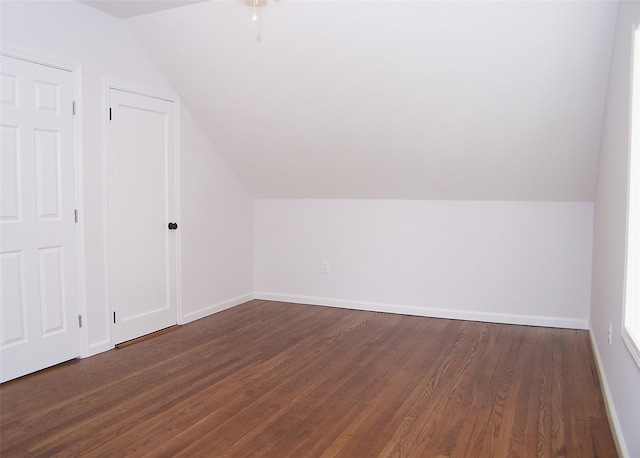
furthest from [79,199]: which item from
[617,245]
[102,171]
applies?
[617,245]

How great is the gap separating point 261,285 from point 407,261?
1.70 m

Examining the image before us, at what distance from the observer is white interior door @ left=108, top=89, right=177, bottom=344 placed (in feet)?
12.1

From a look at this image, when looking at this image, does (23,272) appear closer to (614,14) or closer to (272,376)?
(272,376)

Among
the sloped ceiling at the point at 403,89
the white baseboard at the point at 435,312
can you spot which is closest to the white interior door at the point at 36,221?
the sloped ceiling at the point at 403,89

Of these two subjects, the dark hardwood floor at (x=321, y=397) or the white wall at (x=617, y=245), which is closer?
the white wall at (x=617, y=245)

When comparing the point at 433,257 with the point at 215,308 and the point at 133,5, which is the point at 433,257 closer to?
the point at 215,308

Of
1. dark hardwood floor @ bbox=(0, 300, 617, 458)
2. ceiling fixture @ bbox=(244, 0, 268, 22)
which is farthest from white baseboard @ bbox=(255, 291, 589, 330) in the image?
ceiling fixture @ bbox=(244, 0, 268, 22)

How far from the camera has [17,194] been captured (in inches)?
119

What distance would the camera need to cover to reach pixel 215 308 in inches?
187

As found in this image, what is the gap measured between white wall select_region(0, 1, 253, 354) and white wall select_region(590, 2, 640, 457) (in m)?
3.28

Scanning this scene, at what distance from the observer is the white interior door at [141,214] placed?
3.69 m

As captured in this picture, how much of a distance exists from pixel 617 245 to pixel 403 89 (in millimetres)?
1768

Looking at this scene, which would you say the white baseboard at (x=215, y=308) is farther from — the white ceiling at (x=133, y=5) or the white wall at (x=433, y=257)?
the white ceiling at (x=133, y=5)

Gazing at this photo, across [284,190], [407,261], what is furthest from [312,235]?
[407,261]
